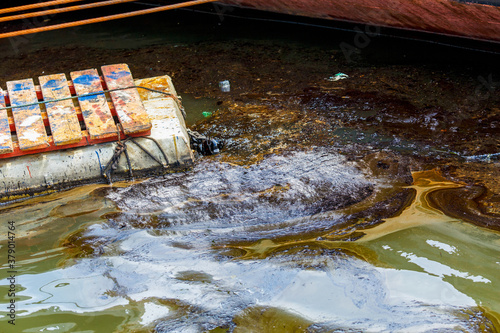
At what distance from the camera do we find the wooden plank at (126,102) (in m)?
4.02

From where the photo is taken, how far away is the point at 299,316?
2.60m

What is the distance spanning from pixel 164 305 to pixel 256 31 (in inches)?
237

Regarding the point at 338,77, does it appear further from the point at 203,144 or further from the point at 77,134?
the point at 77,134

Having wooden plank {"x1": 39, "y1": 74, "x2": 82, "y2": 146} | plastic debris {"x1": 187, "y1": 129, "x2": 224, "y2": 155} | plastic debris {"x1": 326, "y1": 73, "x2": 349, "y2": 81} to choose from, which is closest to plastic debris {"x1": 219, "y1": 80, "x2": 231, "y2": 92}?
plastic debris {"x1": 326, "y1": 73, "x2": 349, "y2": 81}

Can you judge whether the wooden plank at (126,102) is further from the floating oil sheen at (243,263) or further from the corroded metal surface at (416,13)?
the corroded metal surface at (416,13)

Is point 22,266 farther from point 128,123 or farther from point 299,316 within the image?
point 299,316

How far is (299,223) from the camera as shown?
134 inches

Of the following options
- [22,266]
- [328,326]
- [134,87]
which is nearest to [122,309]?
[22,266]

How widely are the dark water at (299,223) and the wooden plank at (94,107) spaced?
1.70ft

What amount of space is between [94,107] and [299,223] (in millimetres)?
2288

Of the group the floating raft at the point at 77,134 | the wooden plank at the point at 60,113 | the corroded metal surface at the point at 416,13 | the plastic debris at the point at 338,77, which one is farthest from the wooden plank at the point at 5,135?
the corroded metal surface at the point at 416,13

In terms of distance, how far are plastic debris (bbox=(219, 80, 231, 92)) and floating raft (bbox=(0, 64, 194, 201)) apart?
1.35 metres

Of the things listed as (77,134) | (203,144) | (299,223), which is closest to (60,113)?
(77,134)

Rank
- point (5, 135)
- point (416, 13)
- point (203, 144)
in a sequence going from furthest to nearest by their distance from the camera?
point (416, 13) < point (203, 144) < point (5, 135)
